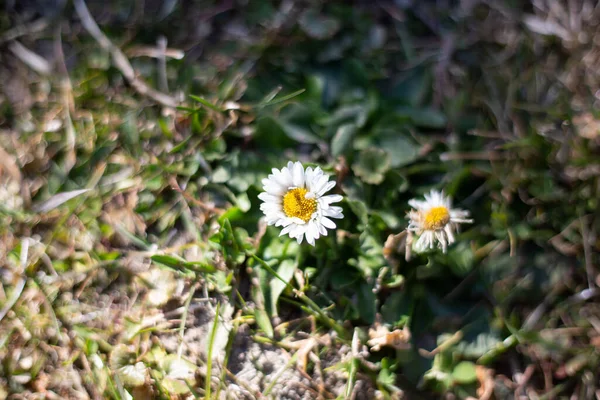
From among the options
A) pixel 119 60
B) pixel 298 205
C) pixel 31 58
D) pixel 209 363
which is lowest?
pixel 209 363

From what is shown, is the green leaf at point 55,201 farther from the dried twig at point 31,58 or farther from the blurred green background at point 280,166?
the dried twig at point 31,58

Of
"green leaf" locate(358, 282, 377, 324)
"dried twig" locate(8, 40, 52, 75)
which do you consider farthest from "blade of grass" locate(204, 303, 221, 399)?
"dried twig" locate(8, 40, 52, 75)

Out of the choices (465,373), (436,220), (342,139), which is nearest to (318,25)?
(342,139)

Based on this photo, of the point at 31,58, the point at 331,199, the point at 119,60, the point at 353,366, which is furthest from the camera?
the point at 31,58

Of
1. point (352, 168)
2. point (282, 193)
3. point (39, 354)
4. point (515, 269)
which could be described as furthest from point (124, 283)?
point (515, 269)

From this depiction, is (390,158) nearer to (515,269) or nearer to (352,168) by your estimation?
(352,168)

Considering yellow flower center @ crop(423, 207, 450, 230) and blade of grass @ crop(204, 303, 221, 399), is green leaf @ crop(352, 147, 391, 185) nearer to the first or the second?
yellow flower center @ crop(423, 207, 450, 230)

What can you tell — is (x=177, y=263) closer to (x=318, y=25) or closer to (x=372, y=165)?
(x=372, y=165)
